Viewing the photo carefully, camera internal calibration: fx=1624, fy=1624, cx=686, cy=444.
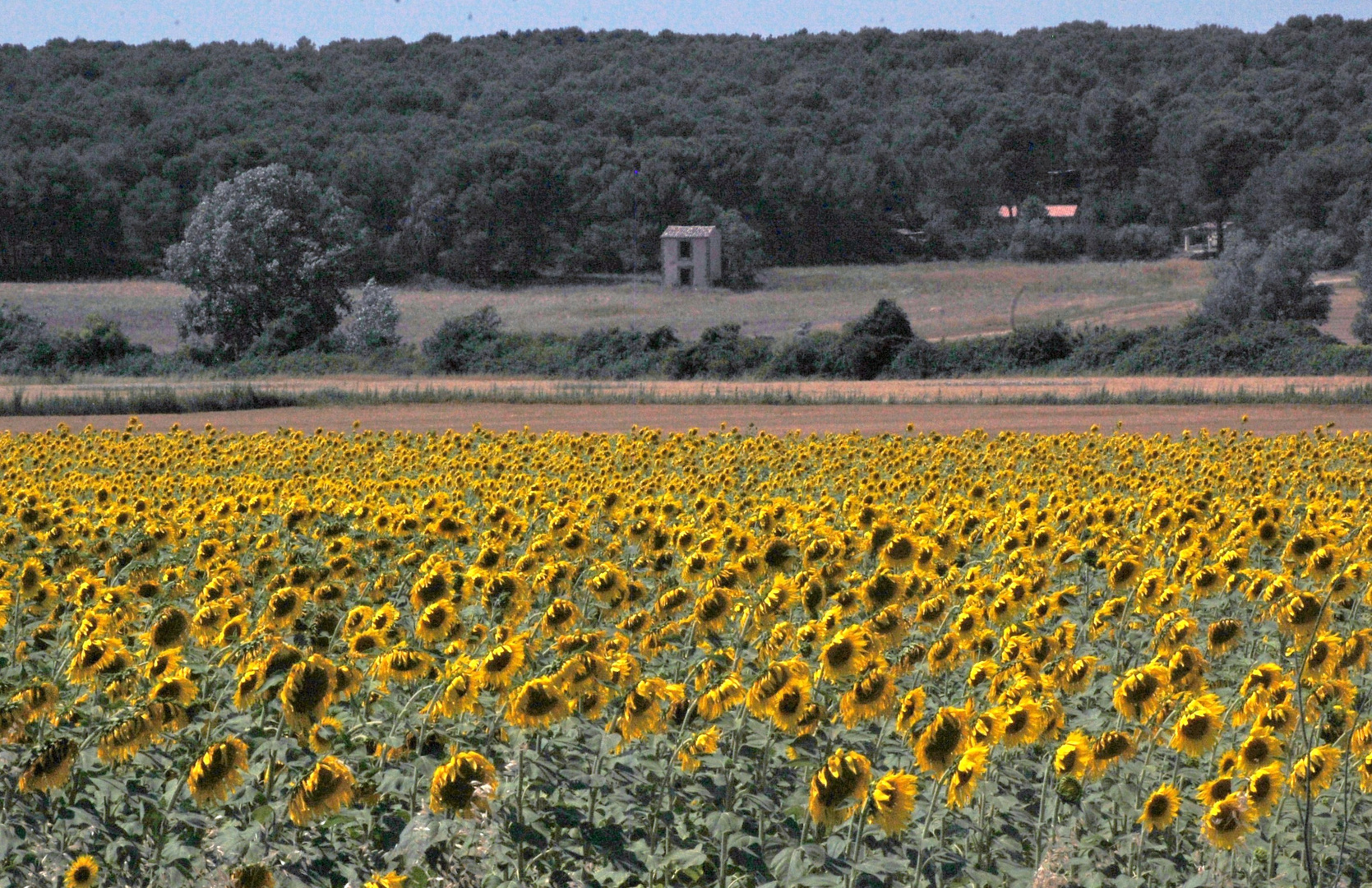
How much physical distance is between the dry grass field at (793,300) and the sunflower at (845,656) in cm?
7791

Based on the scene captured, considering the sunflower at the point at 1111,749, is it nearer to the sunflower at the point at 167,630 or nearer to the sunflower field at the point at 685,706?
the sunflower field at the point at 685,706

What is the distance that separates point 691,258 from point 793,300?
11.9 metres

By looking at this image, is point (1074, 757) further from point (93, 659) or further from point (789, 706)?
point (93, 659)

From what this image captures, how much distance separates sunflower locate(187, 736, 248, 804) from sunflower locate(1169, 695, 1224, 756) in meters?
2.54

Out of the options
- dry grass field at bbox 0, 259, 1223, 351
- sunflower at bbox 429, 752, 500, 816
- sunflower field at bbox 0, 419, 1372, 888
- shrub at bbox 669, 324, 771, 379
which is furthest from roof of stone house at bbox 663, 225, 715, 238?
sunflower at bbox 429, 752, 500, 816

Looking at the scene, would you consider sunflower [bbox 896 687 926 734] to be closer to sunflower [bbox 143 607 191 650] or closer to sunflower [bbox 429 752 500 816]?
sunflower [bbox 429 752 500 816]

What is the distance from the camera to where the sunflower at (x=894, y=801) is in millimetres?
3955

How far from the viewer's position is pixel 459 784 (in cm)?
418

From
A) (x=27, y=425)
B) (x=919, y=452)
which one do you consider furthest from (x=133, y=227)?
(x=919, y=452)

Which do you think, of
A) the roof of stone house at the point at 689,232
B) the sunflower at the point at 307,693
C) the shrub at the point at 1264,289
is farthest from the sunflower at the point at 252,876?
the roof of stone house at the point at 689,232

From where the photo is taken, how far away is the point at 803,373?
184 feet

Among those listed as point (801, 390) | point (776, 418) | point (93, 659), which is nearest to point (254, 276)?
point (801, 390)

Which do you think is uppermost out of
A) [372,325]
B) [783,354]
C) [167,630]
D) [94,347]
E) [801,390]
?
[167,630]

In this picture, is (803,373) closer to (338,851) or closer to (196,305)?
(196,305)
